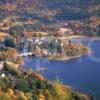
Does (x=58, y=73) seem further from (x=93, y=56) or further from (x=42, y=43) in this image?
(x=42, y=43)

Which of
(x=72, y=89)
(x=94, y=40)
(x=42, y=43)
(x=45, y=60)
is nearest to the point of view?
(x=72, y=89)

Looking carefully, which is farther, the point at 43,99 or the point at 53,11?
the point at 53,11

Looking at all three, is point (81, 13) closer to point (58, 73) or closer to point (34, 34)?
point (34, 34)

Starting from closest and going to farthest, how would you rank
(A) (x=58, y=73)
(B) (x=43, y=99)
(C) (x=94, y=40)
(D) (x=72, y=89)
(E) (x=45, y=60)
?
(B) (x=43, y=99)
(D) (x=72, y=89)
(A) (x=58, y=73)
(E) (x=45, y=60)
(C) (x=94, y=40)

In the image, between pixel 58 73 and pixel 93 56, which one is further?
pixel 93 56

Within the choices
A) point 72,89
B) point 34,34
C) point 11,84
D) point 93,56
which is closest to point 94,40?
point 34,34

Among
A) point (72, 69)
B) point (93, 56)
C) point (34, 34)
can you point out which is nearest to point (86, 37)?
point (34, 34)
